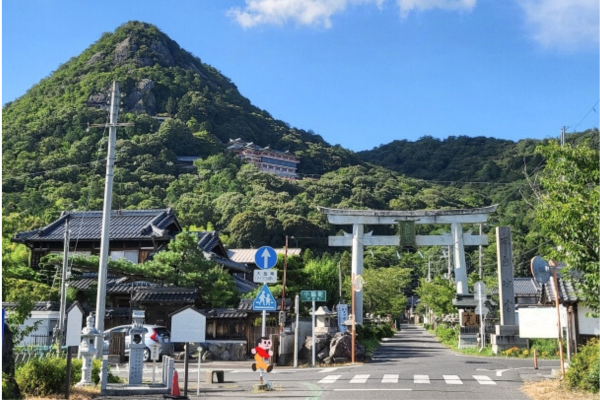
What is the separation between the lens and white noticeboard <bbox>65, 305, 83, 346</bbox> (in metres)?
11.4

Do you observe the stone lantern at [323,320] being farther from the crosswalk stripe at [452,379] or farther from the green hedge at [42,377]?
the green hedge at [42,377]

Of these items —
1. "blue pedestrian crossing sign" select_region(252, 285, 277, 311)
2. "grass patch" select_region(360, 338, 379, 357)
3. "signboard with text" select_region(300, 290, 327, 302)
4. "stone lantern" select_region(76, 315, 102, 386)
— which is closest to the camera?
"stone lantern" select_region(76, 315, 102, 386)

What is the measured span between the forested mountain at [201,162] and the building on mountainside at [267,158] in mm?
3004

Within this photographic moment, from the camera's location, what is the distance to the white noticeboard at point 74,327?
1140 cm

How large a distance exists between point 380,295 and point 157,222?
757 inches

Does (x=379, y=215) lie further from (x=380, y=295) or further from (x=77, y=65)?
(x=77, y=65)

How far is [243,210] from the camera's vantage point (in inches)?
2827

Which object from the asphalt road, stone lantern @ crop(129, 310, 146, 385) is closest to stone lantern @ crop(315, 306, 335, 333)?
the asphalt road

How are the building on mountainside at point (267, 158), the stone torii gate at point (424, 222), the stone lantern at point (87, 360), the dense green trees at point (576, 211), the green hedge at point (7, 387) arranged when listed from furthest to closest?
the building on mountainside at point (267, 158), the stone torii gate at point (424, 222), the stone lantern at point (87, 360), the dense green trees at point (576, 211), the green hedge at point (7, 387)

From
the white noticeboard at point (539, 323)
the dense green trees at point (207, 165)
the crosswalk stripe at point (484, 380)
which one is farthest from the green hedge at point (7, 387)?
the dense green trees at point (207, 165)

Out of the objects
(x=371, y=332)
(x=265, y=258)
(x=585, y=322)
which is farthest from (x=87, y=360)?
(x=371, y=332)

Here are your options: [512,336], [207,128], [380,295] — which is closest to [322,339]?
[512,336]

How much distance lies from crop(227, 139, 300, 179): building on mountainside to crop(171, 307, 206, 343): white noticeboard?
315ft

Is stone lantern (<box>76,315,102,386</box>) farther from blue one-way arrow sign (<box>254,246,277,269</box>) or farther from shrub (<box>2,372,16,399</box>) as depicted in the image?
blue one-way arrow sign (<box>254,246,277,269</box>)
